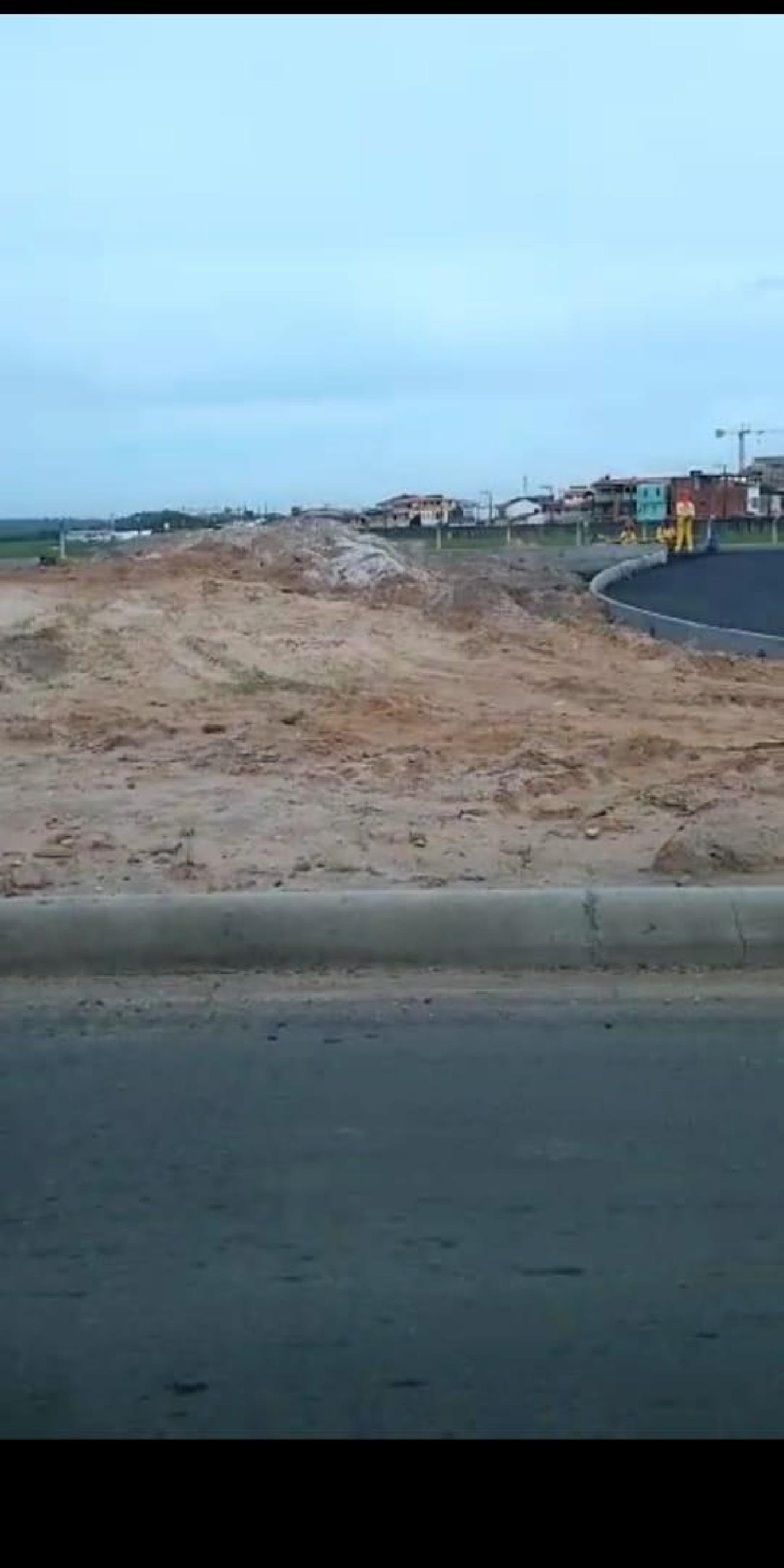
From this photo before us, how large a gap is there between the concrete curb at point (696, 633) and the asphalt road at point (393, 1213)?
47.7 feet

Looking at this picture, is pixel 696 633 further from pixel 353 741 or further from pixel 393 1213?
pixel 393 1213

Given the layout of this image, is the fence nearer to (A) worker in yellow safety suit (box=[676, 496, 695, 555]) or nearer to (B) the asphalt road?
(A) worker in yellow safety suit (box=[676, 496, 695, 555])

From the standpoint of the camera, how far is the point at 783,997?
7.43 metres

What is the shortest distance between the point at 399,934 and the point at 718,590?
85.7ft

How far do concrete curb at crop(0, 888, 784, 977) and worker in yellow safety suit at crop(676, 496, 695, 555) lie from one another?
1494 inches

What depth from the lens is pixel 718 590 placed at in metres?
33.2

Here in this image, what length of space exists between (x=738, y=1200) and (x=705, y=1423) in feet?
4.41

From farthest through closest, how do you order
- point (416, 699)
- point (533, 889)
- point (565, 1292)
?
point (416, 699), point (533, 889), point (565, 1292)

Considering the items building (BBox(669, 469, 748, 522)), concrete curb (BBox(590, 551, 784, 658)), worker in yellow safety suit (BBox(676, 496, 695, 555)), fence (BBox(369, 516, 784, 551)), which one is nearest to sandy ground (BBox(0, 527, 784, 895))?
concrete curb (BBox(590, 551, 784, 658))

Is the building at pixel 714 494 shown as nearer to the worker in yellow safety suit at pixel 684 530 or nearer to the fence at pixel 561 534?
the fence at pixel 561 534

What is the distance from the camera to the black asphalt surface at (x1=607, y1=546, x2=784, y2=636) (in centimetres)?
2750

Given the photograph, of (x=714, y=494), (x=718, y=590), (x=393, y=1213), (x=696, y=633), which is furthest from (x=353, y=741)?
(x=714, y=494)

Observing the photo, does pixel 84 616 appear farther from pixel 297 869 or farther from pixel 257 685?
pixel 297 869
